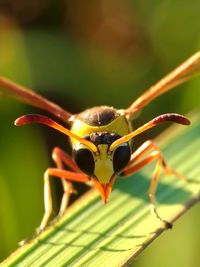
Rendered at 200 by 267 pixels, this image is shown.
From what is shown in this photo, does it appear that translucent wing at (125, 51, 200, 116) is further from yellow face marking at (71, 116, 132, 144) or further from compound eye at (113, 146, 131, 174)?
compound eye at (113, 146, 131, 174)

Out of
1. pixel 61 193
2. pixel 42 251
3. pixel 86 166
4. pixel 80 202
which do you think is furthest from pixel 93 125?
pixel 61 193

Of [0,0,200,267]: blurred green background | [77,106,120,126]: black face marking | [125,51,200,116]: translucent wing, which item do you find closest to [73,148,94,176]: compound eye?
[77,106,120,126]: black face marking

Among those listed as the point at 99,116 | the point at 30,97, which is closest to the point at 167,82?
the point at 99,116

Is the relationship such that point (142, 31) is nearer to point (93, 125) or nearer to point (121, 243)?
point (93, 125)

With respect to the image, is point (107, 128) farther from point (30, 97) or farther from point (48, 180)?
point (30, 97)

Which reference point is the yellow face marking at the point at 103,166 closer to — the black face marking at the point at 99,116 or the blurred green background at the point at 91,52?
the black face marking at the point at 99,116
